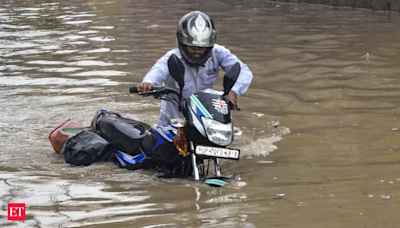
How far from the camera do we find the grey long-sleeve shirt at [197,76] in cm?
602

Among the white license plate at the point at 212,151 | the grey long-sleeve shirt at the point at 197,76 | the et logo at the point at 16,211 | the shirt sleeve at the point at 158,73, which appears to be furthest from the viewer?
the grey long-sleeve shirt at the point at 197,76

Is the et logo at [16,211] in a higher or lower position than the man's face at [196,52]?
lower

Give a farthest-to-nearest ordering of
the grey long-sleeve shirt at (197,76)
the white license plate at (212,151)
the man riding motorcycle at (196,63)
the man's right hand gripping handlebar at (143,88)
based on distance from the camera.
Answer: the grey long-sleeve shirt at (197,76) < the man riding motorcycle at (196,63) < the man's right hand gripping handlebar at (143,88) < the white license plate at (212,151)

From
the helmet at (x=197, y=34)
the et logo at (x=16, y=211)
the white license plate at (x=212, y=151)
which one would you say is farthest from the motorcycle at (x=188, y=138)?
the et logo at (x=16, y=211)

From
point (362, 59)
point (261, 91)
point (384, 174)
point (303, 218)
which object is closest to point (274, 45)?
point (362, 59)

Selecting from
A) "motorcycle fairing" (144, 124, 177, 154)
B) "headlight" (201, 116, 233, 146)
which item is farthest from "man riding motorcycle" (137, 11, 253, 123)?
"headlight" (201, 116, 233, 146)

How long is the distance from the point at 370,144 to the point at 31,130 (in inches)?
161

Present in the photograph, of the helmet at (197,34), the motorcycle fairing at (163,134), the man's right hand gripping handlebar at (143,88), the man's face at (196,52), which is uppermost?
the helmet at (197,34)

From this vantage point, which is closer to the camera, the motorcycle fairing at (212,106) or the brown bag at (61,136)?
the motorcycle fairing at (212,106)

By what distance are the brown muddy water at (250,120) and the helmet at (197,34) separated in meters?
1.21

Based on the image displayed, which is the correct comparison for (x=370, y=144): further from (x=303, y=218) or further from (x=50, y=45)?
(x=50, y=45)

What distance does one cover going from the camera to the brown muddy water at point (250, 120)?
494cm

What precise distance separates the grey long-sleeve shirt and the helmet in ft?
0.72

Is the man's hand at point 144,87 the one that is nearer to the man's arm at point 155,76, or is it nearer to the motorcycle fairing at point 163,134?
the man's arm at point 155,76
